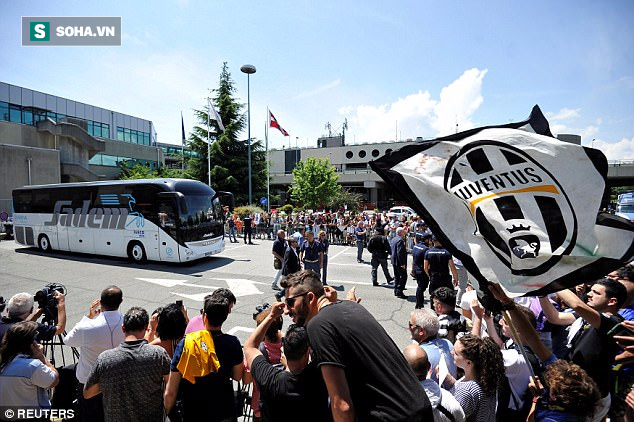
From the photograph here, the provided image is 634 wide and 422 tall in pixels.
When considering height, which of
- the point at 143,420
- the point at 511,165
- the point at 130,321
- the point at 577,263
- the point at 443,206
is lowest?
the point at 143,420

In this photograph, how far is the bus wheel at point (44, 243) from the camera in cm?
1719

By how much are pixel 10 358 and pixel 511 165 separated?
4578 millimetres

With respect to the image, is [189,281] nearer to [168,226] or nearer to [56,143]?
[168,226]

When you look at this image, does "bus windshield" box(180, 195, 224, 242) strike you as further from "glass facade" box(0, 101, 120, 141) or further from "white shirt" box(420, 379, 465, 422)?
"glass facade" box(0, 101, 120, 141)

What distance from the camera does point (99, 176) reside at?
1711 inches

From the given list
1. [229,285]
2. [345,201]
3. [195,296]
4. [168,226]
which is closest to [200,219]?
[168,226]

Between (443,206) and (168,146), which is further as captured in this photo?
(168,146)

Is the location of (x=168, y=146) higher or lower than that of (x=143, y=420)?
higher

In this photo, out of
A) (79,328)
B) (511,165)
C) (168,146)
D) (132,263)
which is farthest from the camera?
(168,146)

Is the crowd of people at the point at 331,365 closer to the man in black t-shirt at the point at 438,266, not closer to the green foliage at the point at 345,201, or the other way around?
the man in black t-shirt at the point at 438,266

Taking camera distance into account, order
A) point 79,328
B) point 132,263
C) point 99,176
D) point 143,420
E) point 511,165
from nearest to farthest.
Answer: point 511,165 < point 143,420 < point 79,328 < point 132,263 < point 99,176

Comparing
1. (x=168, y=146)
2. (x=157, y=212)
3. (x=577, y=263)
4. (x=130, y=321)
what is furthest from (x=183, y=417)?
(x=168, y=146)

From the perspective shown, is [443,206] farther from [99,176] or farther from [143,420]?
[99,176]

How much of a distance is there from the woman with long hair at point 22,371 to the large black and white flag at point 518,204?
3.52 m
